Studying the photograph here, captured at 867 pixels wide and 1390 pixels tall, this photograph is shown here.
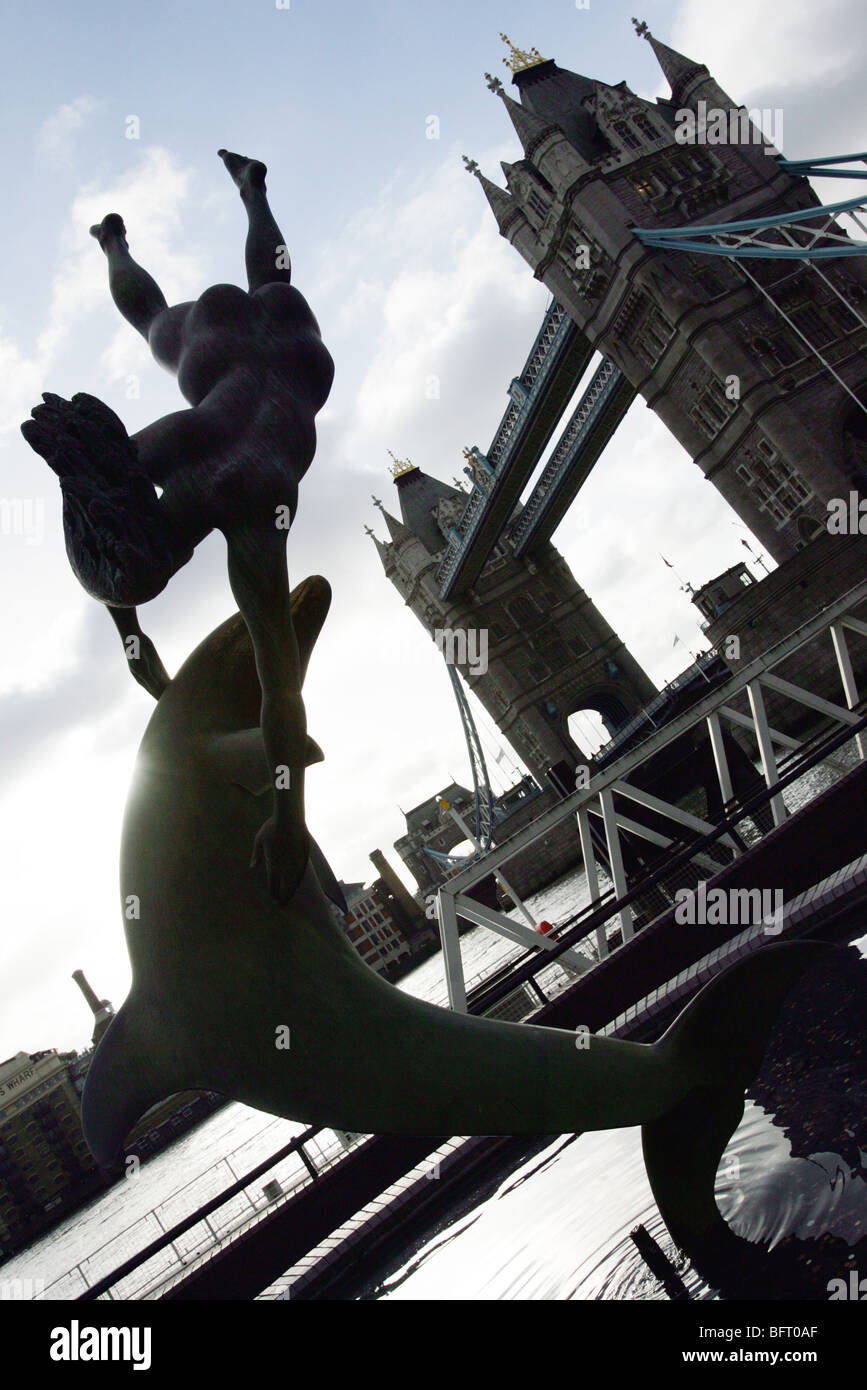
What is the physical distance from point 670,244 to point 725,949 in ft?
84.3

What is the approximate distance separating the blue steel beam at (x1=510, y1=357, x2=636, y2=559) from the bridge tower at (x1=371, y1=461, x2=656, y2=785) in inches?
82.3

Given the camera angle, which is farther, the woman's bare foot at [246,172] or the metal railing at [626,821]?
the metal railing at [626,821]

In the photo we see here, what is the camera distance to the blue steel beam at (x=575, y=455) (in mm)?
37875

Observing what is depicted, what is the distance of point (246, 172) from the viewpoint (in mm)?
4105

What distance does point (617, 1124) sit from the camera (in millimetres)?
3414

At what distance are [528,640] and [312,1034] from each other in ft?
152

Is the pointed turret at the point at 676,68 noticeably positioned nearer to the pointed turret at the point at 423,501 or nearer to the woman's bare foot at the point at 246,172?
the pointed turret at the point at 423,501

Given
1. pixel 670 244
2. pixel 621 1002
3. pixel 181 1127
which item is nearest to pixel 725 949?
pixel 621 1002

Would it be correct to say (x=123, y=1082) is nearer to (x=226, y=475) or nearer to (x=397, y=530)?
(x=226, y=475)

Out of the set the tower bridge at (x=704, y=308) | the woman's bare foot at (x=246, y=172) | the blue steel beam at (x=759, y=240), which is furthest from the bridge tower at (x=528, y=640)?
the woman's bare foot at (x=246, y=172)

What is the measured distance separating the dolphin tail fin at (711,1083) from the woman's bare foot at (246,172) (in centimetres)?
372

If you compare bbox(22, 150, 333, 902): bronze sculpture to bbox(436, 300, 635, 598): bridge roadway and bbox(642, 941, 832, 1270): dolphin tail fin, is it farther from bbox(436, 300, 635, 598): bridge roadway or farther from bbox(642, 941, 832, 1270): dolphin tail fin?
bbox(436, 300, 635, 598): bridge roadway

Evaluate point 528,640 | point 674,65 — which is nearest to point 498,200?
point 674,65

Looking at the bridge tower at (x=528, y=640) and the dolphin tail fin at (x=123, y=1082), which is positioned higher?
the bridge tower at (x=528, y=640)
